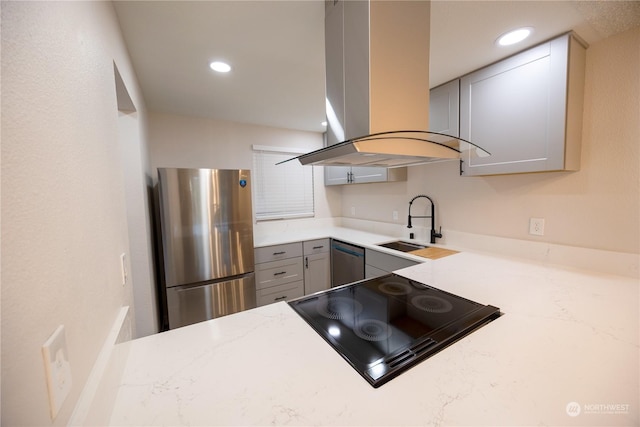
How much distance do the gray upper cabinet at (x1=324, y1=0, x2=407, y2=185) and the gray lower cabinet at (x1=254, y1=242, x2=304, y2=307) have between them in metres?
1.68

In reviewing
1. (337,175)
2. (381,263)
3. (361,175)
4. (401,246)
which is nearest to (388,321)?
(381,263)

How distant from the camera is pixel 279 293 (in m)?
2.70

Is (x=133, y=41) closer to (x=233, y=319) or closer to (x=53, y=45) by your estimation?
(x=53, y=45)

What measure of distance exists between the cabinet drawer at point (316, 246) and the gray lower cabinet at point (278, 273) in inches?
3.3

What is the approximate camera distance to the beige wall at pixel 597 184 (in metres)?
1.33

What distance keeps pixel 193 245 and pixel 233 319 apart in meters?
1.31

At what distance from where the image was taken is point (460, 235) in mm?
2148

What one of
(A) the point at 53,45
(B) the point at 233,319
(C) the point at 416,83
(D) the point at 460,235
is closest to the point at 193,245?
(B) the point at 233,319

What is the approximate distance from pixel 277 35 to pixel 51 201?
1.37 meters

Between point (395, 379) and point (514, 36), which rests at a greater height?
point (514, 36)

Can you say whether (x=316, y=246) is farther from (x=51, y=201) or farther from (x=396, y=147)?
(x=51, y=201)

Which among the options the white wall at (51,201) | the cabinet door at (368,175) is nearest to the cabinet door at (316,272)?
the cabinet door at (368,175)

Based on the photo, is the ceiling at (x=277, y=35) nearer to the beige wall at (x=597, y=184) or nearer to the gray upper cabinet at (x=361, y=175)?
the beige wall at (x=597, y=184)

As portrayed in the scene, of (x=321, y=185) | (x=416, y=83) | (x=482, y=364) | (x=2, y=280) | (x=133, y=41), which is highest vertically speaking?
(x=133, y=41)
